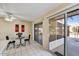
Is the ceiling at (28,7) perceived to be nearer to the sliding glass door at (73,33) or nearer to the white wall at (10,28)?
the sliding glass door at (73,33)

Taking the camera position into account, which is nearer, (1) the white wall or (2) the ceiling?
(2) the ceiling

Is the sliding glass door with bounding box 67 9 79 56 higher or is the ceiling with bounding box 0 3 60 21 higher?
the ceiling with bounding box 0 3 60 21

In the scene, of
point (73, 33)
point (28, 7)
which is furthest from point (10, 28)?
point (73, 33)

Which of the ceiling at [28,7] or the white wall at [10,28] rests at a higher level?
the ceiling at [28,7]

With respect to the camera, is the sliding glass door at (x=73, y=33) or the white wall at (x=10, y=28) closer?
the sliding glass door at (x=73, y=33)

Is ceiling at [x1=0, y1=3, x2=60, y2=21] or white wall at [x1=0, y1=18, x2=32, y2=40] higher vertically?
ceiling at [x1=0, y1=3, x2=60, y2=21]

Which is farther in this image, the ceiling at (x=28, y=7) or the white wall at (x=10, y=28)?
the white wall at (x=10, y=28)

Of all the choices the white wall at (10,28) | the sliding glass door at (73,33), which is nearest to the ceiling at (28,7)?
the sliding glass door at (73,33)

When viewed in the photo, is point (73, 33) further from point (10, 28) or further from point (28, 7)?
point (10, 28)

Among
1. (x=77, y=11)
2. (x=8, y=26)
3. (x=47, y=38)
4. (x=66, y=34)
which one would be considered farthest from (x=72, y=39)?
(x=8, y=26)

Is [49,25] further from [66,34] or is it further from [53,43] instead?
[66,34]

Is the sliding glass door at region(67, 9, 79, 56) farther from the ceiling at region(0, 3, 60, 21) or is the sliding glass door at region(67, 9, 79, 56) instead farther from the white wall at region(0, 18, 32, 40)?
the white wall at region(0, 18, 32, 40)

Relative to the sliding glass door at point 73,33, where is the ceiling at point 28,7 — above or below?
above

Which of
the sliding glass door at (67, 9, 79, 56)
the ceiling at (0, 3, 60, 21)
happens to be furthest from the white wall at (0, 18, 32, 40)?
the sliding glass door at (67, 9, 79, 56)
